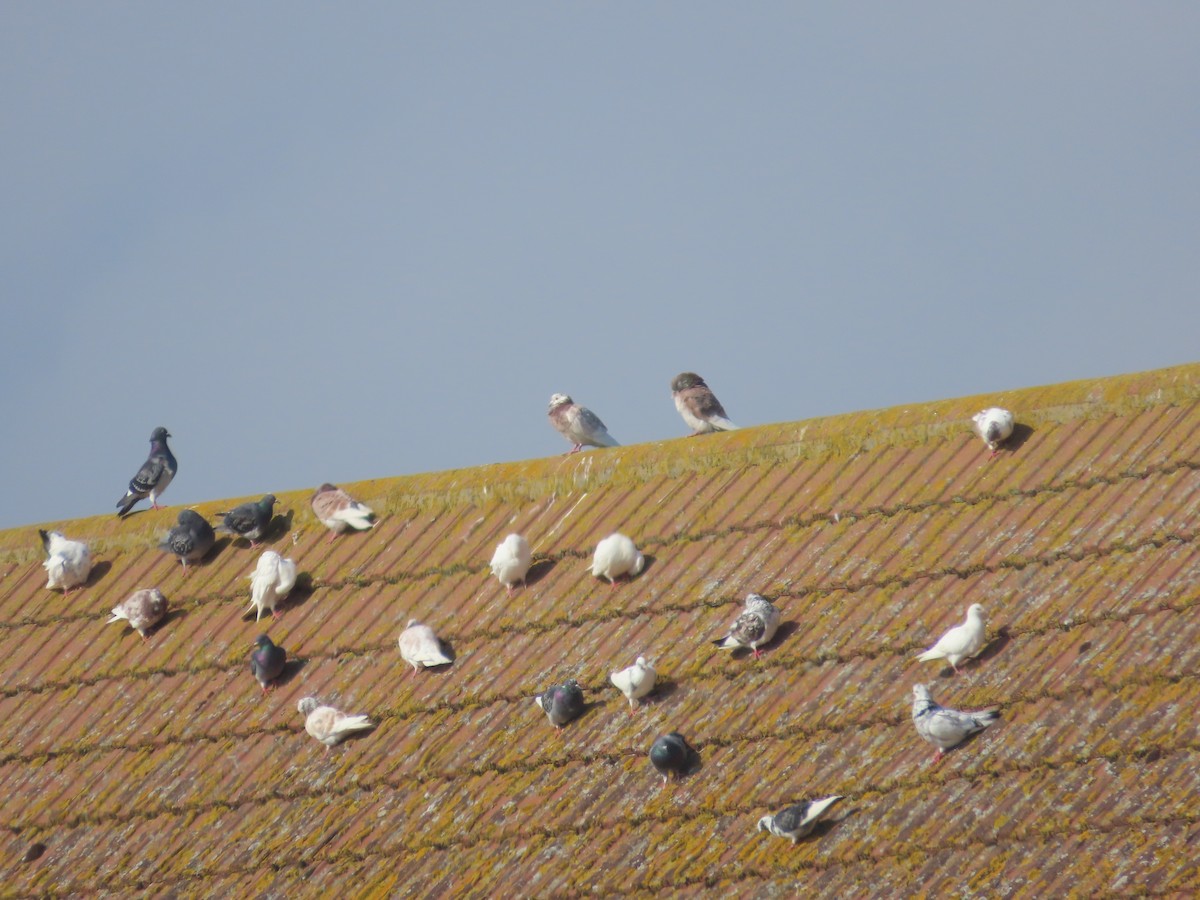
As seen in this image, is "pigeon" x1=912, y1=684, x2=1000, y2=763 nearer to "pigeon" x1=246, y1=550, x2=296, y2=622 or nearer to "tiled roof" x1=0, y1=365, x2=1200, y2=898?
"tiled roof" x1=0, y1=365, x2=1200, y2=898

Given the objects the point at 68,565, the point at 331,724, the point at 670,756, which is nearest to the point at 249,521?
the point at 68,565

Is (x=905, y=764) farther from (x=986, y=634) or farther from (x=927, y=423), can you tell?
(x=927, y=423)

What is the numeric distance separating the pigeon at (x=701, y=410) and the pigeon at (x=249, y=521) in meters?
2.54

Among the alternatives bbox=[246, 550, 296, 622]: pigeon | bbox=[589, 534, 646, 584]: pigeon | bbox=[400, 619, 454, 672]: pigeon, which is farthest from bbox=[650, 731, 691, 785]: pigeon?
bbox=[246, 550, 296, 622]: pigeon

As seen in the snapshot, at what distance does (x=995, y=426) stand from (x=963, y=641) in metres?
1.56

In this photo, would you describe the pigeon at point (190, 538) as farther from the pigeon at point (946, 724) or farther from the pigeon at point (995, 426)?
the pigeon at point (946, 724)

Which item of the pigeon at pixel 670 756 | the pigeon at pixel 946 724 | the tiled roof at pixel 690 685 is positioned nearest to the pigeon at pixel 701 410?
the tiled roof at pixel 690 685

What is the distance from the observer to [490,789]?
25.1 ft

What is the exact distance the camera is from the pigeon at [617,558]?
8594 mm

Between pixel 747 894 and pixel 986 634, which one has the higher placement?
pixel 986 634

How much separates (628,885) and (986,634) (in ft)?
5.72

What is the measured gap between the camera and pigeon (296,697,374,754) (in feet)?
27.3

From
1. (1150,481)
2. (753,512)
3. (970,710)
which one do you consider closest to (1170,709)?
(970,710)

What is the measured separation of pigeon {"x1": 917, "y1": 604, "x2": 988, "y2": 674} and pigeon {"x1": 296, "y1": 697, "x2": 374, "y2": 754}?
2.72m
